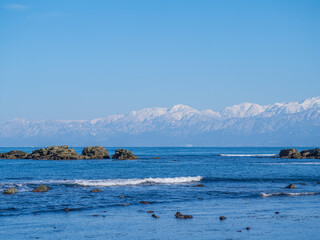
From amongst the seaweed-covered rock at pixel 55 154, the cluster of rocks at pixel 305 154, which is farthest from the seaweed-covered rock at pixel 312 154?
the seaweed-covered rock at pixel 55 154

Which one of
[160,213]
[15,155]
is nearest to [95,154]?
[15,155]

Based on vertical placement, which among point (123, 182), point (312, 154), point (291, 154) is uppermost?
point (312, 154)

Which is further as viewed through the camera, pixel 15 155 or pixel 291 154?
pixel 291 154

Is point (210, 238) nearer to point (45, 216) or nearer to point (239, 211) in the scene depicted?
point (239, 211)

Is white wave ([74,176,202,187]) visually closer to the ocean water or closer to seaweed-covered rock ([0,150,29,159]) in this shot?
the ocean water

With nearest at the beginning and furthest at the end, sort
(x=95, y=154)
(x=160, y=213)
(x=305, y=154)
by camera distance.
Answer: (x=160, y=213) → (x=95, y=154) → (x=305, y=154)

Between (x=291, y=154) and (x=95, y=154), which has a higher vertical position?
(x=291, y=154)

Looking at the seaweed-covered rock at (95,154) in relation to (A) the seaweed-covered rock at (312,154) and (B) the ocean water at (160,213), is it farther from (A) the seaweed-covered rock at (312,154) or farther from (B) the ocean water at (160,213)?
(B) the ocean water at (160,213)

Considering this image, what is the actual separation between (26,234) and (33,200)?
13959 millimetres

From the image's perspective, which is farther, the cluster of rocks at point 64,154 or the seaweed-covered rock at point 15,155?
the seaweed-covered rock at point 15,155

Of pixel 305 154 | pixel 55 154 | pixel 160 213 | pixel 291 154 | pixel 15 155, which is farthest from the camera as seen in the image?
pixel 291 154

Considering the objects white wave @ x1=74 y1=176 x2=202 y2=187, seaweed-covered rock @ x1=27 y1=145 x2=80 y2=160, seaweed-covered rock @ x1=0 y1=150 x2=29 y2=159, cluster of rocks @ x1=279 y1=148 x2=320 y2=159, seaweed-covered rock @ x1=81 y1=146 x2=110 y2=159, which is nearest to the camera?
white wave @ x1=74 y1=176 x2=202 y2=187

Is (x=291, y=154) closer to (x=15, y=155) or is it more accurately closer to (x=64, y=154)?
(x=64, y=154)

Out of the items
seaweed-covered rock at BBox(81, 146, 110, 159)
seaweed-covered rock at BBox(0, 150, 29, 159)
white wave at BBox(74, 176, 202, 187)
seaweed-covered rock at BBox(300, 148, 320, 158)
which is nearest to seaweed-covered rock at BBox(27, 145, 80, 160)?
seaweed-covered rock at BBox(0, 150, 29, 159)
